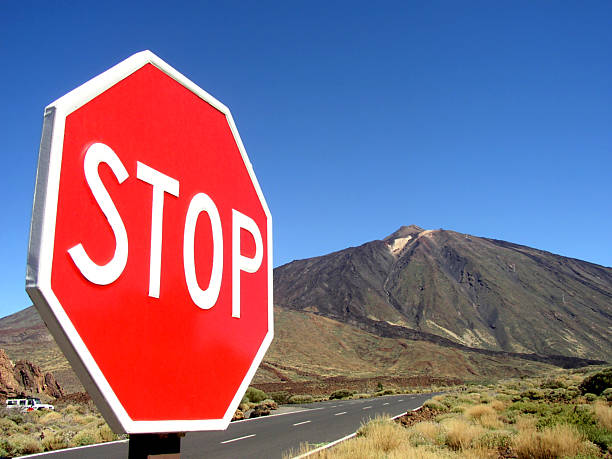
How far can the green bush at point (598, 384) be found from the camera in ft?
75.6

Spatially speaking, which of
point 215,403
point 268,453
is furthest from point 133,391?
point 268,453

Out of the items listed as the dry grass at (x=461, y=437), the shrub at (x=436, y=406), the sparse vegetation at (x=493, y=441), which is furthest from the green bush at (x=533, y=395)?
the dry grass at (x=461, y=437)

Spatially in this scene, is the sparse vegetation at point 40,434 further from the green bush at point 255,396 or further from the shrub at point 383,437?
the green bush at point 255,396

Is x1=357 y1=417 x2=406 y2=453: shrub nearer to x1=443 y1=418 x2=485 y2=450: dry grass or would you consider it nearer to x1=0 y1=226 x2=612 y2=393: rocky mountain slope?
x1=443 y1=418 x2=485 y2=450: dry grass

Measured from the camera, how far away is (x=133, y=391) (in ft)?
3.58

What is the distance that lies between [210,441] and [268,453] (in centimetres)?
277

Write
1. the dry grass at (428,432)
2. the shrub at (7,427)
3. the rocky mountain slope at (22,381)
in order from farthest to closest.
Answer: the rocky mountain slope at (22,381), the shrub at (7,427), the dry grass at (428,432)

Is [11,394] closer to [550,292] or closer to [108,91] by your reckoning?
[108,91]

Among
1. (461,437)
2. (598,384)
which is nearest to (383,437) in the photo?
(461,437)

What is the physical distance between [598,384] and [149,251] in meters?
28.0

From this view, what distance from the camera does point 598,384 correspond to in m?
23.6

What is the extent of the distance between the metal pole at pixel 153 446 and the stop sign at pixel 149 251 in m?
0.07

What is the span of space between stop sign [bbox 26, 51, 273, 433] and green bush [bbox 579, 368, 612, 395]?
2662cm

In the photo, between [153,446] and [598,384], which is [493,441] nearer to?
[153,446]
